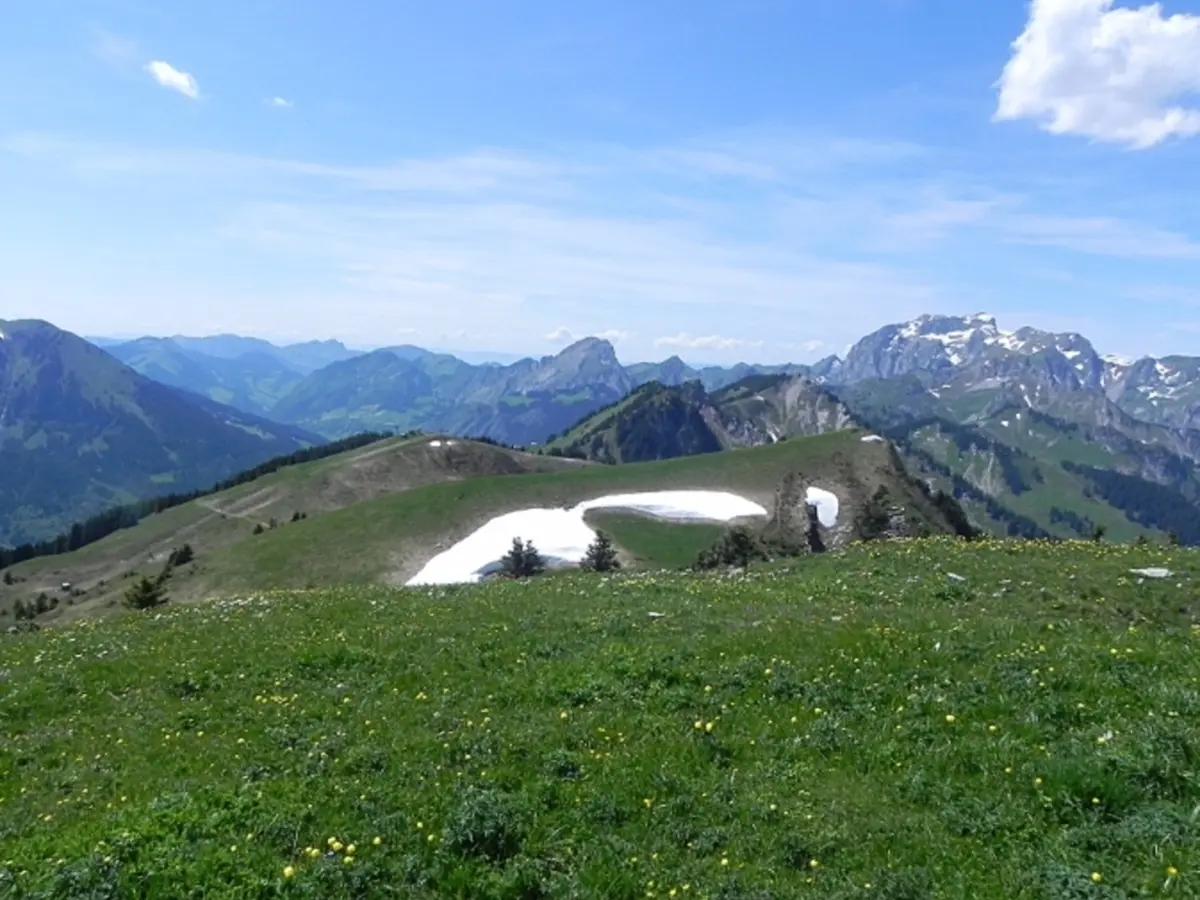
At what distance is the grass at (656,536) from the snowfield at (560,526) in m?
2.40

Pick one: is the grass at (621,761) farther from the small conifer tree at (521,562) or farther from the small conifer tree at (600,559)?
the small conifer tree at (521,562)

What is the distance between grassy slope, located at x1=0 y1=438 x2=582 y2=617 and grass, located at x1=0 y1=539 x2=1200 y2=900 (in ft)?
395

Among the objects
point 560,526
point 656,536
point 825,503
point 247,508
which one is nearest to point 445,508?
point 560,526

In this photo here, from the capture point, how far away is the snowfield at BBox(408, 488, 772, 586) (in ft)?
354

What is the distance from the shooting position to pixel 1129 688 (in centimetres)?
1323

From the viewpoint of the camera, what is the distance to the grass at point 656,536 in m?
114

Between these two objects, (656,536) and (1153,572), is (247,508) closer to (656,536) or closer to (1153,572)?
(656,536)

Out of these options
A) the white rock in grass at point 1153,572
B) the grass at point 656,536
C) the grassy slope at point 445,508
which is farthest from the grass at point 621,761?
the grass at point 656,536

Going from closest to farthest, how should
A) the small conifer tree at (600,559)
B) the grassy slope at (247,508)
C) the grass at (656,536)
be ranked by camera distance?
the small conifer tree at (600,559)
the grass at (656,536)
the grassy slope at (247,508)

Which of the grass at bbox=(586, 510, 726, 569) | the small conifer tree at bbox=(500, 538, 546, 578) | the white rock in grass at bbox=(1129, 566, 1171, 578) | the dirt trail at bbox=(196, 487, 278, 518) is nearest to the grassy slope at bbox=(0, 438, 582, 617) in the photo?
the dirt trail at bbox=(196, 487, 278, 518)

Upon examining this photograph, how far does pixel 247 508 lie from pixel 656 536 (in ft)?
321

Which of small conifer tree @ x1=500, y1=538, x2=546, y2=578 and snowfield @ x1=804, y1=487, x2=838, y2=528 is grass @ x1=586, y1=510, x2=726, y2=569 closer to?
snowfield @ x1=804, y1=487, x2=838, y2=528

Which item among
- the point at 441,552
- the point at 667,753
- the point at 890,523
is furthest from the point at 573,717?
the point at 441,552

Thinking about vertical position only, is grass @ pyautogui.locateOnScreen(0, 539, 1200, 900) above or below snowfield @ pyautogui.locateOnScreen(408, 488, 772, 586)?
above
